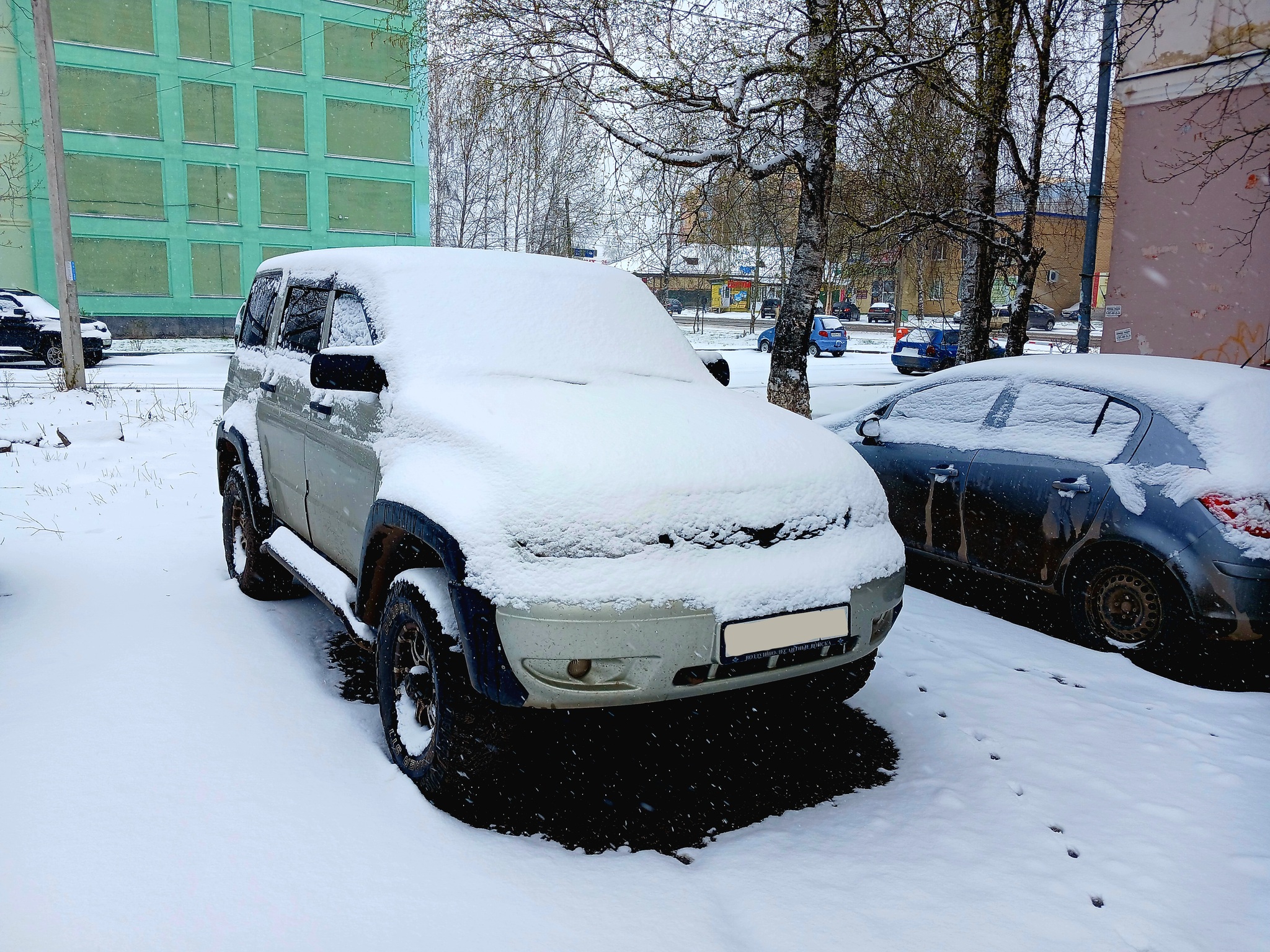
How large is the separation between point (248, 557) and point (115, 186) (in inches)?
1281

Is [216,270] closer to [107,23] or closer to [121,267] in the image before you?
[121,267]

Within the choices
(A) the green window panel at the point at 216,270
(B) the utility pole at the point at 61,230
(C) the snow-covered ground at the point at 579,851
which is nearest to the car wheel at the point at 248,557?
(C) the snow-covered ground at the point at 579,851

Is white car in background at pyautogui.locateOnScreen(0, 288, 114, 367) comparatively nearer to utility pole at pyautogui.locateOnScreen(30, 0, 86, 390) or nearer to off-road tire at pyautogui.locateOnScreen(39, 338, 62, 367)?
off-road tire at pyautogui.locateOnScreen(39, 338, 62, 367)

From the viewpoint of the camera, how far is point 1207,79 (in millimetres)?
10195

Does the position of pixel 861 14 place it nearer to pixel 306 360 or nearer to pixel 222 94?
pixel 306 360

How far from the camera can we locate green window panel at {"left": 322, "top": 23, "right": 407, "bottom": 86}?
3369 centimetres

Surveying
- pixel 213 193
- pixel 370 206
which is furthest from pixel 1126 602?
pixel 370 206

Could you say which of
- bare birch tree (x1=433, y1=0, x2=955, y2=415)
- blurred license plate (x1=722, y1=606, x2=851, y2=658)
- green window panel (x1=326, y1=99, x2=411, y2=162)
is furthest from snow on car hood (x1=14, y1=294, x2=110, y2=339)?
blurred license plate (x1=722, y1=606, x2=851, y2=658)

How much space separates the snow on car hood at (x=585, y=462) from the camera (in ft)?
8.28

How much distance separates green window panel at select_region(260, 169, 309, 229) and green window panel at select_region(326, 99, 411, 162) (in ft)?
5.88

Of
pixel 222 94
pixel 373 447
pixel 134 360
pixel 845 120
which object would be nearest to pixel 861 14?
pixel 845 120

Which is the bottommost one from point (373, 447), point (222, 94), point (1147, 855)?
point (1147, 855)

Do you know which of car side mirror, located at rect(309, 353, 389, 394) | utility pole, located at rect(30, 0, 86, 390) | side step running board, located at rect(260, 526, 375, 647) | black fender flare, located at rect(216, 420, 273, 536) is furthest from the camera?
utility pole, located at rect(30, 0, 86, 390)

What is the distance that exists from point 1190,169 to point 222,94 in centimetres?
3228
